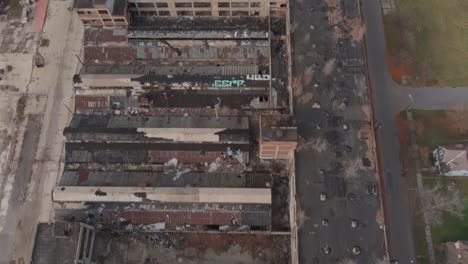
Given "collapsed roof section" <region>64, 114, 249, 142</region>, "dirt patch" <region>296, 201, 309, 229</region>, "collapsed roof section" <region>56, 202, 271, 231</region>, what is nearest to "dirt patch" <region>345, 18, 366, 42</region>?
"collapsed roof section" <region>64, 114, 249, 142</region>

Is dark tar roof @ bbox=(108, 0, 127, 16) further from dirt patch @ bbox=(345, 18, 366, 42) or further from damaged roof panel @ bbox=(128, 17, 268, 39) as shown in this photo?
dirt patch @ bbox=(345, 18, 366, 42)

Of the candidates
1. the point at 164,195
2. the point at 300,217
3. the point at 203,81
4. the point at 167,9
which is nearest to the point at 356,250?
the point at 300,217

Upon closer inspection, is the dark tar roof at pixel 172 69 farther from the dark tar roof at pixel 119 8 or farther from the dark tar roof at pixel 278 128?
the dark tar roof at pixel 278 128

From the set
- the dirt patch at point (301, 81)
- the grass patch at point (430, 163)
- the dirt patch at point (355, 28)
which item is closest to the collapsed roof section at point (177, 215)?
the dirt patch at point (301, 81)

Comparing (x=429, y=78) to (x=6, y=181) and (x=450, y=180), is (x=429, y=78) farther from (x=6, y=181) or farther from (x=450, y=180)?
(x=6, y=181)

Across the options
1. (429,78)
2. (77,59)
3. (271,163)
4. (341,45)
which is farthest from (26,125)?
(429,78)

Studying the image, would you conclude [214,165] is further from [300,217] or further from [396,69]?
[396,69]
